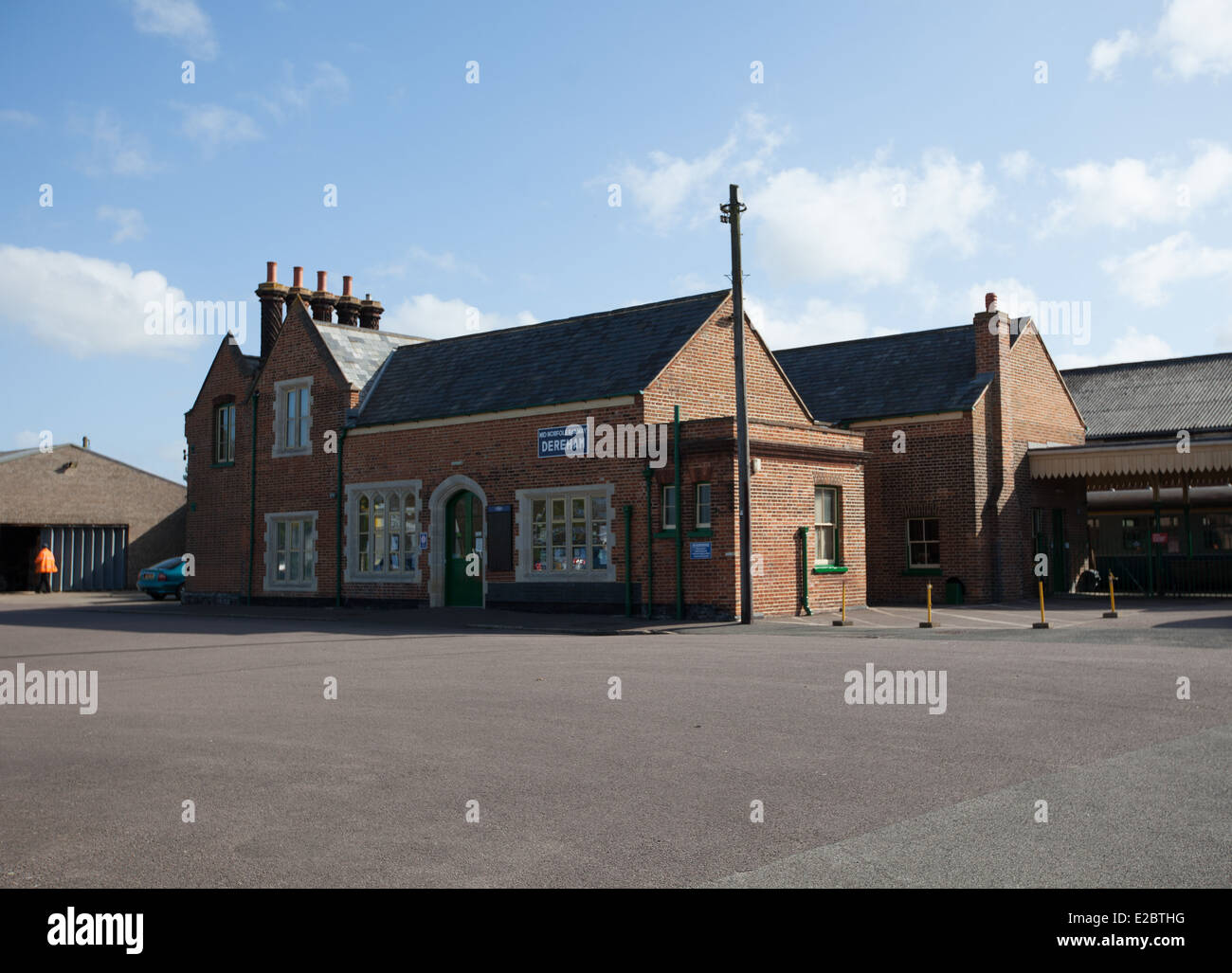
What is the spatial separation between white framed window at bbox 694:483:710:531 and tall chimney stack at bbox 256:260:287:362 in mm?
16569

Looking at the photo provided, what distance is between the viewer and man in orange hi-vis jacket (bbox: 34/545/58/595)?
43.5m

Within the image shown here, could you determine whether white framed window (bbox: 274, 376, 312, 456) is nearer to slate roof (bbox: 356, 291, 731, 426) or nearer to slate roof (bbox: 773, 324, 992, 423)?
slate roof (bbox: 356, 291, 731, 426)

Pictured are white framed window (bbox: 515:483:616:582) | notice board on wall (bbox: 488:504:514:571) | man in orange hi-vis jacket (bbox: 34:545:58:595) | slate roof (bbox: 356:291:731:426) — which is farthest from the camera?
man in orange hi-vis jacket (bbox: 34:545:58:595)

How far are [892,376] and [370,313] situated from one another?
16.0 m

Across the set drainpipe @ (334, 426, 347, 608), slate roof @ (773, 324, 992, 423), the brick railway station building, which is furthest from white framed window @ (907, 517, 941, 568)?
drainpipe @ (334, 426, 347, 608)

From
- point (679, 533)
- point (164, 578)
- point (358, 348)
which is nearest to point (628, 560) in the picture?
point (679, 533)

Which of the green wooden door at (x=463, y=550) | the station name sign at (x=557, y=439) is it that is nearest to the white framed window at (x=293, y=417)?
the green wooden door at (x=463, y=550)

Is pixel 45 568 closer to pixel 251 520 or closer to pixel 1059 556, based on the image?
pixel 251 520

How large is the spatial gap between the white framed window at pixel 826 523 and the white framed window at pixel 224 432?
17.5m

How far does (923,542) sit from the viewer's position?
29.1 metres

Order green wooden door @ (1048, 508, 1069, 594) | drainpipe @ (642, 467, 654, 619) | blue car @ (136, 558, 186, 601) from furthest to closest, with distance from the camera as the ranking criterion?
1. blue car @ (136, 558, 186, 601)
2. green wooden door @ (1048, 508, 1069, 594)
3. drainpipe @ (642, 467, 654, 619)

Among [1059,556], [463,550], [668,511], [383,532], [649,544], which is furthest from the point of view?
[1059,556]

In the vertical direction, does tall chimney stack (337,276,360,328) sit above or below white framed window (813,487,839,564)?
above
